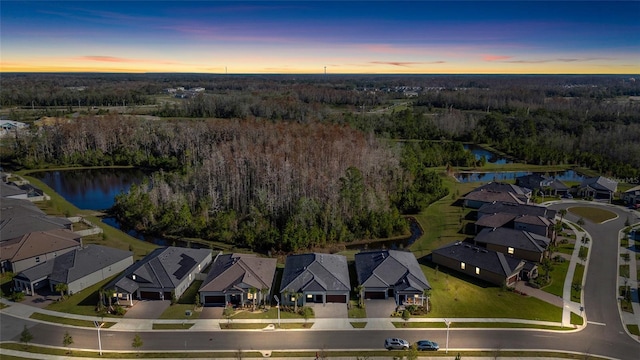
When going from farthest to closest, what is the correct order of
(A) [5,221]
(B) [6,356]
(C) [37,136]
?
(C) [37,136]
(A) [5,221]
(B) [6,356]

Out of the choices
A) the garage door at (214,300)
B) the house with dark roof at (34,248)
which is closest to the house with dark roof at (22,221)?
the house with dark roof at (34,248)

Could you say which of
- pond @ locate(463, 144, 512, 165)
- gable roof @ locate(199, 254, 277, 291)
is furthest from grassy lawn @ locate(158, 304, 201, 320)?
pond @ locate(463, 144, 512, 165)

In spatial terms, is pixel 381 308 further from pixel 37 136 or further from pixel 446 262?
pixel 37 136

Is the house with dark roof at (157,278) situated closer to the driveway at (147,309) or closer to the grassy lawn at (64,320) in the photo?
the driveway at (147,309)

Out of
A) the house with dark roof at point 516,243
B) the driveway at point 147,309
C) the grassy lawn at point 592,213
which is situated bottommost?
the driveway at point 147,309

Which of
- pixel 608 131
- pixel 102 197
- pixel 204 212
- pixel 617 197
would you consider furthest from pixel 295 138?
pixel 608 131

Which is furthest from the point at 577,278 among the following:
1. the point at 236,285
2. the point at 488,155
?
the point at 488,155

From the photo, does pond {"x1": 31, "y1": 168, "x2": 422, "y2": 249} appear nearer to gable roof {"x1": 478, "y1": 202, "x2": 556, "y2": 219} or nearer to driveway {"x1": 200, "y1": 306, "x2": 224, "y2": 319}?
gable roof {"x1": 478, "y1": 202, "x2": 556, "y2": 219}

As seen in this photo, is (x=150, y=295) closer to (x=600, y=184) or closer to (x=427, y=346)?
(x=427, y=346)
